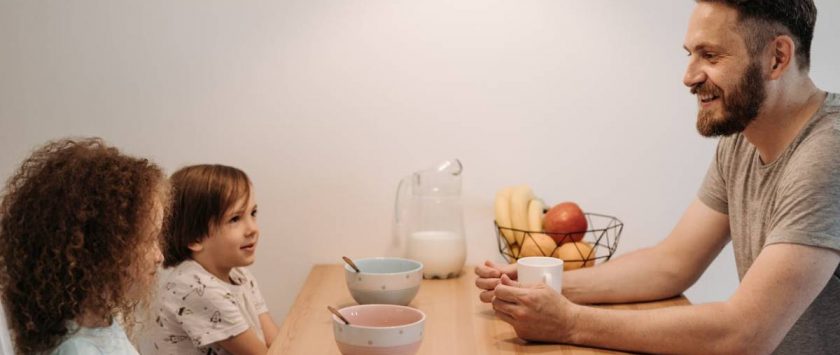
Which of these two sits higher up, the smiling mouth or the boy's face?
the smiling mouth

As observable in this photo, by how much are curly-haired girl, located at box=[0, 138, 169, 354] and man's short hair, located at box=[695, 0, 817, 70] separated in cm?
102

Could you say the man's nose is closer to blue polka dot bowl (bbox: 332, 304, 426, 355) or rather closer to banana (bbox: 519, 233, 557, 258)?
banana (bbox: 519, 233, 557, 258)

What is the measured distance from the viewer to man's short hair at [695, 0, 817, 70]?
157 cm

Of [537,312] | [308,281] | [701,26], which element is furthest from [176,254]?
[701,26]

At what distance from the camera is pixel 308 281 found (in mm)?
2070

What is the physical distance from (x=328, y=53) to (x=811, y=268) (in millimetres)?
1227

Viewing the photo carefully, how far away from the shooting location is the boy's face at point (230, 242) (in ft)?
6.22

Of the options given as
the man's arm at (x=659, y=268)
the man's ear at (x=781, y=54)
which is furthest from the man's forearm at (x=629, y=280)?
the man's ear at (x=781, y=54)

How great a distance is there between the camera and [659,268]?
1.86m

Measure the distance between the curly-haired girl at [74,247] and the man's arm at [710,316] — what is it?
63 centimetres

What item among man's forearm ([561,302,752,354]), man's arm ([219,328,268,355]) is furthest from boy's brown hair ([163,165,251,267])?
man's forearm ([561,302,752,354])

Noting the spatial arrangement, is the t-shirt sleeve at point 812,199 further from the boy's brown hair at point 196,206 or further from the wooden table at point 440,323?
the boy's brown hair at point 196,206

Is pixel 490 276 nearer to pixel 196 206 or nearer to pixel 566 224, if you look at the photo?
pixel 566 224

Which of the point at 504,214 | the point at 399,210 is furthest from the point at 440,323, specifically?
the point at 399,210
